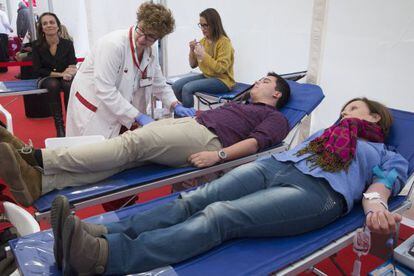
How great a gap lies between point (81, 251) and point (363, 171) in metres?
1.19

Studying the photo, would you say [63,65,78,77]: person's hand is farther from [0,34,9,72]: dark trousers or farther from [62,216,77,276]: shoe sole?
[0,34,9,72]: dark trousers

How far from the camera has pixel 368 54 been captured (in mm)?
2699

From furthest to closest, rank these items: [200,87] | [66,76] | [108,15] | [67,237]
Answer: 1. [108,15]
2. [66,76]
3. [200,87]
4. [67,237]

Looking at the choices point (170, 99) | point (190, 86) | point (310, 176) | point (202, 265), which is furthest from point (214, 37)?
point (202, 265)

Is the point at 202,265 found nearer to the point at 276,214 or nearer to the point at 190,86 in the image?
the point at 276,214

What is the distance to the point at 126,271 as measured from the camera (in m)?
1.14

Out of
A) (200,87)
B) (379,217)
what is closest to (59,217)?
(379,217)

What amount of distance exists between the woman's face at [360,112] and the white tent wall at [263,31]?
1.46 m

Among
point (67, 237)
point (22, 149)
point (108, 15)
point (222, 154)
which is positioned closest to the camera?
point (67, 237)

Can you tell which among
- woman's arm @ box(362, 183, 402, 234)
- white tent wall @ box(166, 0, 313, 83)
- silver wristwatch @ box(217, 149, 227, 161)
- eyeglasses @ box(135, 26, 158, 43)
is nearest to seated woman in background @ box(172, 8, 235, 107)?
white tent wall @ box(166, 0, 313, 83)

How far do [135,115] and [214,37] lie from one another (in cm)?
176

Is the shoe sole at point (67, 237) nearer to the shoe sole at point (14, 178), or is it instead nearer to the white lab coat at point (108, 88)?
the shoe sole at point (14, 178)

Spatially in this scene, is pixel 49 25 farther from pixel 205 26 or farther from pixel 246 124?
pixel 246 124

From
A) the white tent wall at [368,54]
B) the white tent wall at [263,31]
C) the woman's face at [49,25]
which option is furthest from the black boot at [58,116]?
the white tent wall at [368,54]
